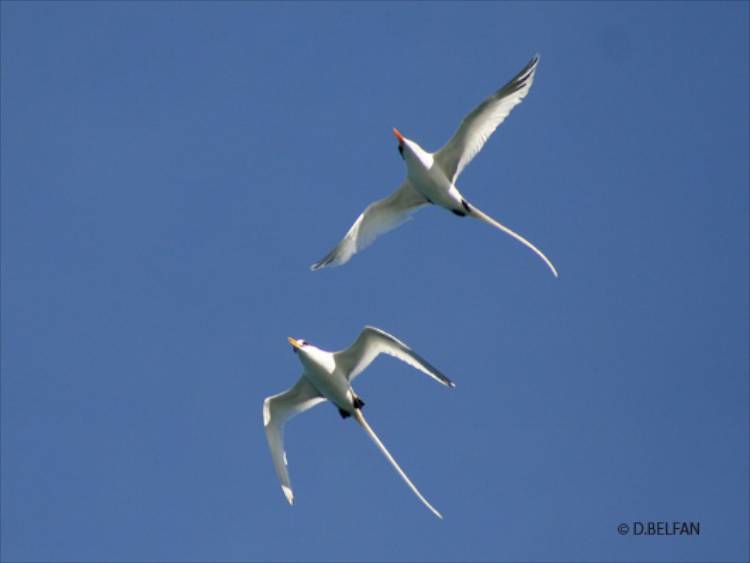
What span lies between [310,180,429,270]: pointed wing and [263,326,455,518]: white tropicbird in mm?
2424

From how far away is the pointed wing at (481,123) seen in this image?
1047 inches

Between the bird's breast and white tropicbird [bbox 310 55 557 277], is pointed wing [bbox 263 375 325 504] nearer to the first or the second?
white tropicbird [bbox 310 55 557 277]

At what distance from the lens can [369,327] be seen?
25969mm

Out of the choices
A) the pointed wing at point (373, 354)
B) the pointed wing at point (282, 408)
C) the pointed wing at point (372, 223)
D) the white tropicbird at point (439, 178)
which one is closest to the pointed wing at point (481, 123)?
the white tropicbird at point (439, 178)

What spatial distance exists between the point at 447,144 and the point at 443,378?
527 centimetres

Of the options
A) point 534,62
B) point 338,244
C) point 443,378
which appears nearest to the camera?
point 443,378

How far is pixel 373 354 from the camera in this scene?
2650 centimetres

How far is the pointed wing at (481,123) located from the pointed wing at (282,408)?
17.0 ft

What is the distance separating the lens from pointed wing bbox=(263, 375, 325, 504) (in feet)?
90.3

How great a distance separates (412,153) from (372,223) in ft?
6.45

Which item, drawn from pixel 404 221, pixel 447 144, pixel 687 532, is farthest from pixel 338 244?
pixel 687 532

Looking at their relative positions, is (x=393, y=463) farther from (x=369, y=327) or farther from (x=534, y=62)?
(x=534, y=62)

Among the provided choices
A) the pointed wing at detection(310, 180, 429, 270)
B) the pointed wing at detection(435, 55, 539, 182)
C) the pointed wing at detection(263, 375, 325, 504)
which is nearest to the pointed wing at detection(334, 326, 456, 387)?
the pointed wing at detection(263, 375, 325, 504)

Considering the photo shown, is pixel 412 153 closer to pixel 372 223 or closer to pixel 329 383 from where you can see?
pixel 372 223
